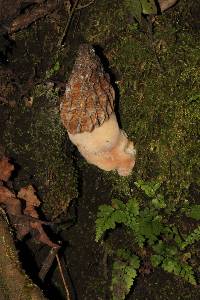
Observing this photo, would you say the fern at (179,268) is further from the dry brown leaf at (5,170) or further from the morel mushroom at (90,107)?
the dry brown leaf at (5,170)

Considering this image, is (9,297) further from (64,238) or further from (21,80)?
(21,80)

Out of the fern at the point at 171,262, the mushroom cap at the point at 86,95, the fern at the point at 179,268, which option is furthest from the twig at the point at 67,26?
the fern at the point at 179,268

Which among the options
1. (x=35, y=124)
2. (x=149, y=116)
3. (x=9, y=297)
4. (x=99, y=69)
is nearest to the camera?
(x=9, y=297)

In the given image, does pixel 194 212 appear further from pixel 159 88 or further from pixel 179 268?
pixel 159 88

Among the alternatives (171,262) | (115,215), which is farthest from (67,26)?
(171,262)

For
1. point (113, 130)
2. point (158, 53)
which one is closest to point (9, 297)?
point (113, 130)

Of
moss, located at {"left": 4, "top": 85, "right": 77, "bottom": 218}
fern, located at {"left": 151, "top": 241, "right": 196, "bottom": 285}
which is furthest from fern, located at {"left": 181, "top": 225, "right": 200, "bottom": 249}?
moss, located at {"left": 4, "top": 85, "right": 77, "bottom": 218}
